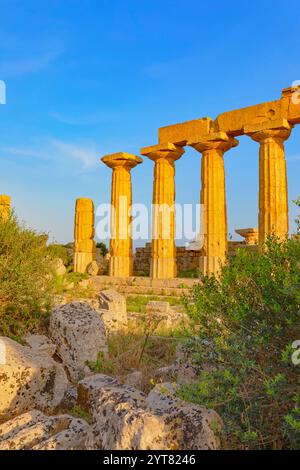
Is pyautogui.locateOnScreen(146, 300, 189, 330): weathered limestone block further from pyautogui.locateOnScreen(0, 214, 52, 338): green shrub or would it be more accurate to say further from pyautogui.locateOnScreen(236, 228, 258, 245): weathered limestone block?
pyautogui.locateOnScreen(236, 228, 258, 245): weathered limestone block

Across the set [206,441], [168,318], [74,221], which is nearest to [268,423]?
[206,441]

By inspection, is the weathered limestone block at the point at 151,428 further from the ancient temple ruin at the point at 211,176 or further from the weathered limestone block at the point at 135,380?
the ancient temple ruin at the point at 211,176

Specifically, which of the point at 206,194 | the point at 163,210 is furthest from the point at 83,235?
the point at 206,194

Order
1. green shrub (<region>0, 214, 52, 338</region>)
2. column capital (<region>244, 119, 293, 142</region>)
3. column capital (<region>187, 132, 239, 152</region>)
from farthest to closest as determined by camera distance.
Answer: column capital (<region>187, 132, 239, 152</region>), column capital (<region>244, 119, 293, 142</region>), green shrub (<region>0, 214, 52, 338</region>)

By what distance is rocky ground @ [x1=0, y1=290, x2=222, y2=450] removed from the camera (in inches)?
132

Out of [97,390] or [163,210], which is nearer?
[97,390]

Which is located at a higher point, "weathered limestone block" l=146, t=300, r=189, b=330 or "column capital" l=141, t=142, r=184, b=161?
"column capital" l=141, t=142, r=184, b=161

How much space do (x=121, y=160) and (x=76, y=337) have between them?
51.8 feet

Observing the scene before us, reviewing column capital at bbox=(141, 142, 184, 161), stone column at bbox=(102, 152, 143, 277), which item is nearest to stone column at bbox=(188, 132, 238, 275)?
column capital at bbox=(141, 142, 184, 161)

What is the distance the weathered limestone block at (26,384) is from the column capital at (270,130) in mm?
13360

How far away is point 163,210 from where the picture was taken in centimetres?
2012

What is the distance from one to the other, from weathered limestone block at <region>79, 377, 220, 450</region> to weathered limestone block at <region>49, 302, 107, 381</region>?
2703 mm

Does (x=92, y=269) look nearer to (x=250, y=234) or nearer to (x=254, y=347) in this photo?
(x=250, y=234)
